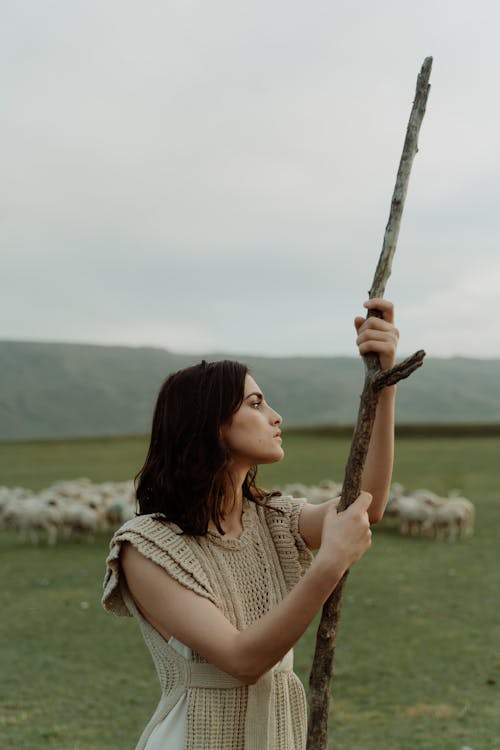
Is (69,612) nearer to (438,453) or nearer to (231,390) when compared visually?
(231,390)

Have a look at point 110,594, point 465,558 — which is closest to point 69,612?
point 465,558

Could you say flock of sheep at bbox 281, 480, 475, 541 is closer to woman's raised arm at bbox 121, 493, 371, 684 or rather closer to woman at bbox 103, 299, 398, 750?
woman at bbox 103, 299, 398, 750

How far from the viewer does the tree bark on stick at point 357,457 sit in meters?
2.07

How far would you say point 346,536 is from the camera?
1.90 metres

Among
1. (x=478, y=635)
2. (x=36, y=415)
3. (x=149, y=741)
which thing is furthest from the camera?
(x=36, y=415)

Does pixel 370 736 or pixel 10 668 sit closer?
pixel 370 736

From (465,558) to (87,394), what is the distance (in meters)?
120

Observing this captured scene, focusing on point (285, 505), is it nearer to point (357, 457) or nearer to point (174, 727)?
point (357, 457)

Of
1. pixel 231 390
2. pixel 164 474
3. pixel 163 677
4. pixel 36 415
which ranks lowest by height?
pixel 36 415

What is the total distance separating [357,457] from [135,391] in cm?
13002

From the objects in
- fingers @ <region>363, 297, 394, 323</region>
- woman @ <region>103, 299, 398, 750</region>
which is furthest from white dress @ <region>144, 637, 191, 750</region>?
fingers @ <region>363, 297, 394, 323</region>

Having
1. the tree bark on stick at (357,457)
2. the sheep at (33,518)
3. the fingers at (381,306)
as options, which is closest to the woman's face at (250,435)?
the tree bark on stick at (357,457)

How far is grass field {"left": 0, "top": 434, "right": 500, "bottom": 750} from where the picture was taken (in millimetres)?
5355

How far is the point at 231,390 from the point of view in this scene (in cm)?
217
